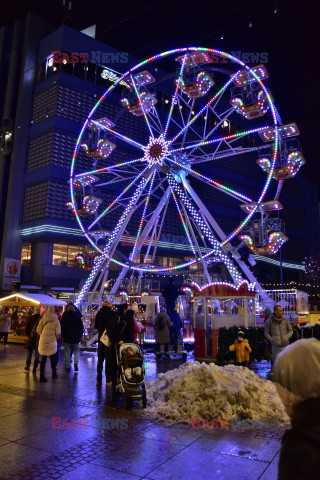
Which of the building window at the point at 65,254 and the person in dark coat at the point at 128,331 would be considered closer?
the person in dark coat at the point at 128,331

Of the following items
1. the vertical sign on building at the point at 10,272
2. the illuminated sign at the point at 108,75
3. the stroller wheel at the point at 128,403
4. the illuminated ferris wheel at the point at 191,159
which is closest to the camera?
the stroller wheel at the point at 128,403

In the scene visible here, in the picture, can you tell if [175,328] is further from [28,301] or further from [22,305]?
[22,305]

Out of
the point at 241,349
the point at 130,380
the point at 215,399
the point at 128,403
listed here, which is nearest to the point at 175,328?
the point at 241,349

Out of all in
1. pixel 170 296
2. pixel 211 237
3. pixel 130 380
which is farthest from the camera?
pixel 211 237

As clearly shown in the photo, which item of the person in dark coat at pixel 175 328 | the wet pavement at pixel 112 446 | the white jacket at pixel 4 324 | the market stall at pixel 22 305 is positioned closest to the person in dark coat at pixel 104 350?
the wet pavement at pixel 112 446

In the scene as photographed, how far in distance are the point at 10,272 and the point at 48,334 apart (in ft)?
81.7

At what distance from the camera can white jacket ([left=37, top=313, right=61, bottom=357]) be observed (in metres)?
9.37

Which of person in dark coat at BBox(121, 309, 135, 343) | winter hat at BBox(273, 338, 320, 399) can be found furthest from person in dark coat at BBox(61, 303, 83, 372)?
winter hat at BBox(273, 338, 320, 399)

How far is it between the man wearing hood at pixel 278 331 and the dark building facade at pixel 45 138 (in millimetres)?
23807

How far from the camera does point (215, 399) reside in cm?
598

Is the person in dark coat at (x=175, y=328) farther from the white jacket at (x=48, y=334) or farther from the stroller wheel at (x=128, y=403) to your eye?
the stroller wheel at (x=128, y=403)

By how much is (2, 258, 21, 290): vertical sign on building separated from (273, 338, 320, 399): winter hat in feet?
109

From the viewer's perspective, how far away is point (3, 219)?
34969 mm

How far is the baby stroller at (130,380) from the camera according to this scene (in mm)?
6600
